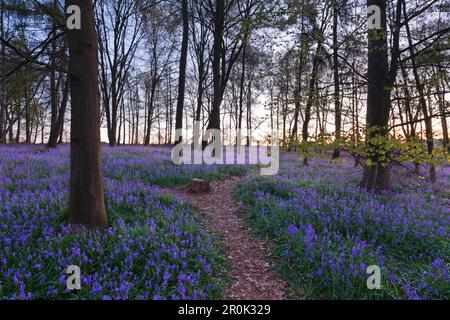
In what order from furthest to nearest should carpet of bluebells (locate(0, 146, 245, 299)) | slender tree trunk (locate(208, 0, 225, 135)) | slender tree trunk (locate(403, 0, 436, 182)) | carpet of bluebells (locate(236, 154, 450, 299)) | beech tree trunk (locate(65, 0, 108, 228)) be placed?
1. slender tree trunk (locate(208, 0, 225, 135))
2. slender tree trunk (locate(403, 0, 436, 182))
3. beech tree trunk (locate(65, 0, 108, 228))
4. carpet of bluebells (locate(236, 154, 450, 299))
5. carpet of bluebells (locate(0, 146, 245, 299))

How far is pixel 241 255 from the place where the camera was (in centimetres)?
520

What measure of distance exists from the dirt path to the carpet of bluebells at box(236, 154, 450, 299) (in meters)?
0.30

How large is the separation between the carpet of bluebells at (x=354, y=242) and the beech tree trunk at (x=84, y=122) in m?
3.82

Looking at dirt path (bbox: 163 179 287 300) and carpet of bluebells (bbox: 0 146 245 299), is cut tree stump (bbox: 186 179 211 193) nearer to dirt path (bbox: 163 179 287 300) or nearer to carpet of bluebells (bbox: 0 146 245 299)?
dirt path (bbox: 163 179 287 300)

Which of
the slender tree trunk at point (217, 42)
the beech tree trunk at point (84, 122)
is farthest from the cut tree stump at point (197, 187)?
the slender tree trunk at point (217, 42)

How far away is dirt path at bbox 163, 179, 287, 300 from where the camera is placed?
403 centimetres

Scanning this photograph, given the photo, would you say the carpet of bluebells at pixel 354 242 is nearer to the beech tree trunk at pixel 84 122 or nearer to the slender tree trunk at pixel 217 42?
the beech tree trunk at pixel 84 122

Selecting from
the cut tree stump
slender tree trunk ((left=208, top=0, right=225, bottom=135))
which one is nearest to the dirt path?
the cut tree stump

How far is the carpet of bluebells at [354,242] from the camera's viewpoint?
3.80 metres

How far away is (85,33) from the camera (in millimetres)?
4480

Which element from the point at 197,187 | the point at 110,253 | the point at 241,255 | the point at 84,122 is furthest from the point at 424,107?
the point at 110,253

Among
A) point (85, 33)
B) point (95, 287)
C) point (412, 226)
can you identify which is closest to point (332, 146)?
point (412, 226)

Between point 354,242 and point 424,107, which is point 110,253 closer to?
point 354,242
